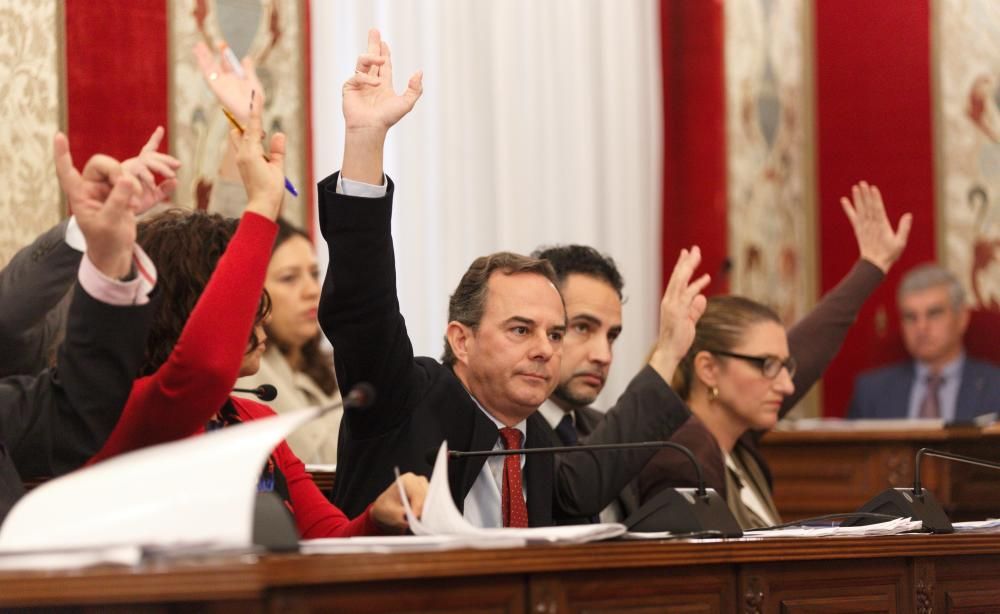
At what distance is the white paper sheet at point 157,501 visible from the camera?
176cm

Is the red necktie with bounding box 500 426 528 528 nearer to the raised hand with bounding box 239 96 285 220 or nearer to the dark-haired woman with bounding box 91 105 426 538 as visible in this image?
the dark-haired woman with bounding box 91 105 426 538

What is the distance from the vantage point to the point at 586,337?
12.8ft

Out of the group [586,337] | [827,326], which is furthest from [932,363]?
[586,337]

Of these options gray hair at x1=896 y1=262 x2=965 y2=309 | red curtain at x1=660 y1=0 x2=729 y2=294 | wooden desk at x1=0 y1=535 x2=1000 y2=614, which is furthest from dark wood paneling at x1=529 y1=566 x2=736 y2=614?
gray hair at x1=896 y1=262 x2=965 y2=309

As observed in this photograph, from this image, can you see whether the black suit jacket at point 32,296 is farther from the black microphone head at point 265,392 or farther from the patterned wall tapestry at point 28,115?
the patterned wall tapestry at point 28,115

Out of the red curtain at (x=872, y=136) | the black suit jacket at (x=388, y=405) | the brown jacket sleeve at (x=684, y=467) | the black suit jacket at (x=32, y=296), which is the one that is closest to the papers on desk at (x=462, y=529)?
the black suit jacket at (x=388, y=405)

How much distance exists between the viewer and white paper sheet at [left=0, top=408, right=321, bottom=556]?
176 cm

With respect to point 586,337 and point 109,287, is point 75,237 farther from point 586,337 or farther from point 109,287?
point 586,337

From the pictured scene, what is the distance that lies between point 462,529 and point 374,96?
954mm

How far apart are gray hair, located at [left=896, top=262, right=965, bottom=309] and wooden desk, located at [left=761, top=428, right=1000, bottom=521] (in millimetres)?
1303

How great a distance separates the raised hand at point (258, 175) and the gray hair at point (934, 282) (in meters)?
4.59

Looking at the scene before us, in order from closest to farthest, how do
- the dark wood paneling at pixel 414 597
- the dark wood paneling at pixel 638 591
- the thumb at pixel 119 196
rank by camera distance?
the dark wood paneling at pixel 414 597 → the dark wood paneling at pixel 638 591 → the thumb at pixel 119 196

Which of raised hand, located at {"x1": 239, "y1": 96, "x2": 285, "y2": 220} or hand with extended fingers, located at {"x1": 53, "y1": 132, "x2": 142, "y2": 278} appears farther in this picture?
raised hand, located at {"x1": 239, "y1": 96, "x2": 285, "y2": 220}

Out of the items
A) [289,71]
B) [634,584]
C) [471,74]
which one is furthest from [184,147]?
[634,584]
